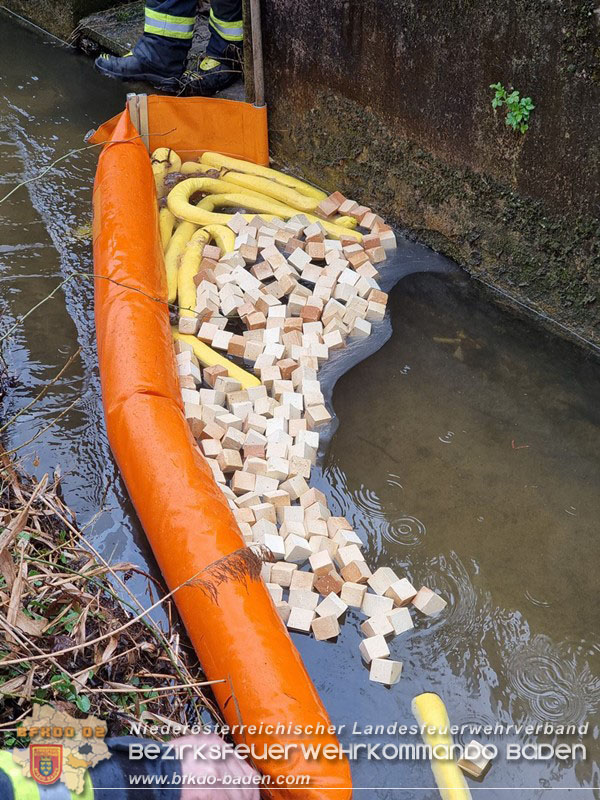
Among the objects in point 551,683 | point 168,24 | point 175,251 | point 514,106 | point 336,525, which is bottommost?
point 551,683

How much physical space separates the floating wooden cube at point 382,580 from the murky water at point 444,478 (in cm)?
13

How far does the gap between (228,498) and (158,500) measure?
0.41 meters

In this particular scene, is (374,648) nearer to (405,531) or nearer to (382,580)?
(382,580)

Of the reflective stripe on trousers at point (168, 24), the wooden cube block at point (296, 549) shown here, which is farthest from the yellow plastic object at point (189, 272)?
the reflective stripe on trousers at point (168, 24)

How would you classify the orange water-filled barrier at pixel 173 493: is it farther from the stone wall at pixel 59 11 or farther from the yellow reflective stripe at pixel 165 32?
the stone wall at pixel 59 11

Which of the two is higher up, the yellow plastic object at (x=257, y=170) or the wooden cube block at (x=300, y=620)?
the yellow plastic object at (x=257, y=170)

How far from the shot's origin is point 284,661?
7.91ft

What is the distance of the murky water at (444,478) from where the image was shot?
8.79 feet

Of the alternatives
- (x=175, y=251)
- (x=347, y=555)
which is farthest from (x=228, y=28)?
(x=347, y=555)

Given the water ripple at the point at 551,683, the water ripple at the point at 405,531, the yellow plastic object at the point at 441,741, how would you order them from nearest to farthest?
the yellow plastic object at the point at 441,741 → the water ripple at the point at 551,683 → the water ripple at the point at 405,531

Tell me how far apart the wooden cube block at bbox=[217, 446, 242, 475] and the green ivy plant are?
217 cm

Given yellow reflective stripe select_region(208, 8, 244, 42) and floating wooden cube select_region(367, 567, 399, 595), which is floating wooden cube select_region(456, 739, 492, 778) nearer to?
floating wooden cube select_region(367, 567, 399, 595)

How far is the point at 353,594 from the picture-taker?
2.89m

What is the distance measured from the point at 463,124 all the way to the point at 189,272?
167cm
